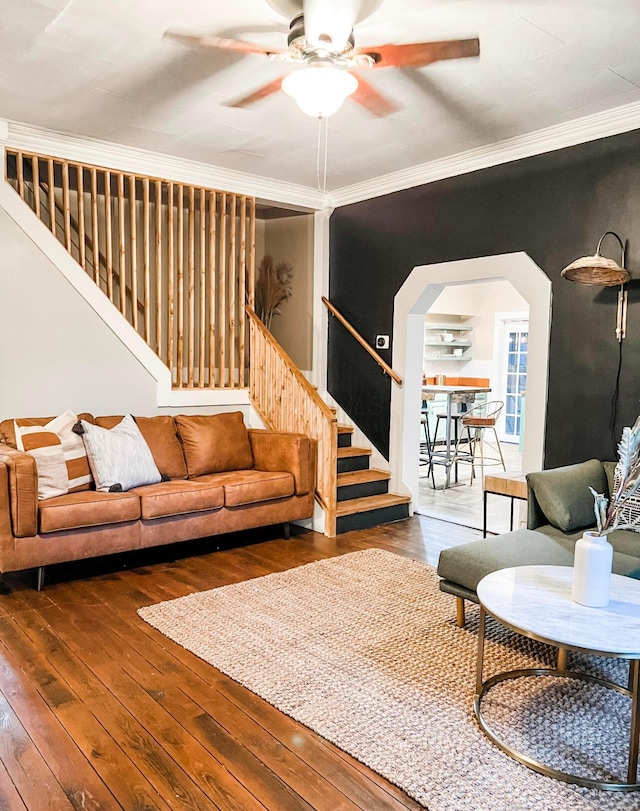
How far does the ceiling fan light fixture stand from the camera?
2611 millimetres

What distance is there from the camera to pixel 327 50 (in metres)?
2.72

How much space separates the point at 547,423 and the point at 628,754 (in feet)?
8.07

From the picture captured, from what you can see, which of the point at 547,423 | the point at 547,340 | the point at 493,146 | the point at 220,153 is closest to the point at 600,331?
the point at 547,340

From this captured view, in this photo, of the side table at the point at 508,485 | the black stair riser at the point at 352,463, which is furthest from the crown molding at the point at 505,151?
the black stair riser at the point at 352,463

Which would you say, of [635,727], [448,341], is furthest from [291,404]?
[448,341]

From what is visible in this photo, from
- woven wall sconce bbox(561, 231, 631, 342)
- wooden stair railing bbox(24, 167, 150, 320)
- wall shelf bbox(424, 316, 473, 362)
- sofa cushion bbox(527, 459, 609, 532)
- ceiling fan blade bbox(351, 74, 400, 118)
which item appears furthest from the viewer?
wall shelf bbox(424, 316, 473, 362)

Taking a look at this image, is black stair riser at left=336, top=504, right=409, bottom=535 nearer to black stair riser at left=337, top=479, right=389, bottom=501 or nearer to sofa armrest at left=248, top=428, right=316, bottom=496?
black stair riser at left=337, top=479, right=389, bottom=501

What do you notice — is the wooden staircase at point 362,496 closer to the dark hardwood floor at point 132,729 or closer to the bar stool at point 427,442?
the bar stool at point 427,442

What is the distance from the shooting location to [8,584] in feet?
11.8

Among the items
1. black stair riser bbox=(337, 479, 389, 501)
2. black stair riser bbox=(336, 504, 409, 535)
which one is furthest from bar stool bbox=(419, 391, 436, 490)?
black stair riser bbox=(336, 504, 409, 535)

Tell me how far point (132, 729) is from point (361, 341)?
399 centimetres

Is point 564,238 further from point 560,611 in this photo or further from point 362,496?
point 560,611

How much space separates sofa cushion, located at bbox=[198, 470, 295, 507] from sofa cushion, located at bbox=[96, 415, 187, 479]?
208 millimetres

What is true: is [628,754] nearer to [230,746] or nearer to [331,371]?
[230,746]
